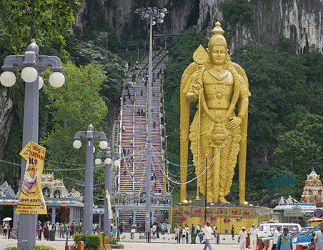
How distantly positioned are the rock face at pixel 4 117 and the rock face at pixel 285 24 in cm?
2310

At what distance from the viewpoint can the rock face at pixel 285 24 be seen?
5491 cm

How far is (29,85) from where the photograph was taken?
1050 cm

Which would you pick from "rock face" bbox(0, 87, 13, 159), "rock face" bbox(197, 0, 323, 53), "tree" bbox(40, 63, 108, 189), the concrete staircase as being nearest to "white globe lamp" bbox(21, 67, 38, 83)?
the concrete staircase

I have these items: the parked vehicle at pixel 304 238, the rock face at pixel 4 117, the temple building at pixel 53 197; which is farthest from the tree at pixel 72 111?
the parked vehicle at pixel 304 238

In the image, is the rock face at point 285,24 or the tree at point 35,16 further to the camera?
the rock face at point 285,24

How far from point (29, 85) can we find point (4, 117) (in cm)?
2955

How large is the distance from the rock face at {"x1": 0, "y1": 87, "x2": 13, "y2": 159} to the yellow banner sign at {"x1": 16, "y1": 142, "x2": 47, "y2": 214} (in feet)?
96.8

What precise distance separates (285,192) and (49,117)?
16.6m

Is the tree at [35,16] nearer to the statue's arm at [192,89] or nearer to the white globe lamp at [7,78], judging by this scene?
the white globe lamp at [7,78]

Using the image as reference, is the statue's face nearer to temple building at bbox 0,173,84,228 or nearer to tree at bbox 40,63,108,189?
tree at bbox 40,63,108,189

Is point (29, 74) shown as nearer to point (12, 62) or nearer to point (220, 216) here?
point (12, 62)

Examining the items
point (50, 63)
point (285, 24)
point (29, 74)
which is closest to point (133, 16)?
point (285, 24)

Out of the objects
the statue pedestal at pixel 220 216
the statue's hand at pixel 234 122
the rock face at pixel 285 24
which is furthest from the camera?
the rock face at pixel 285 24

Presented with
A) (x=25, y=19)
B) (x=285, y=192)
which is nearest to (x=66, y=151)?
(x=285, y=192)
